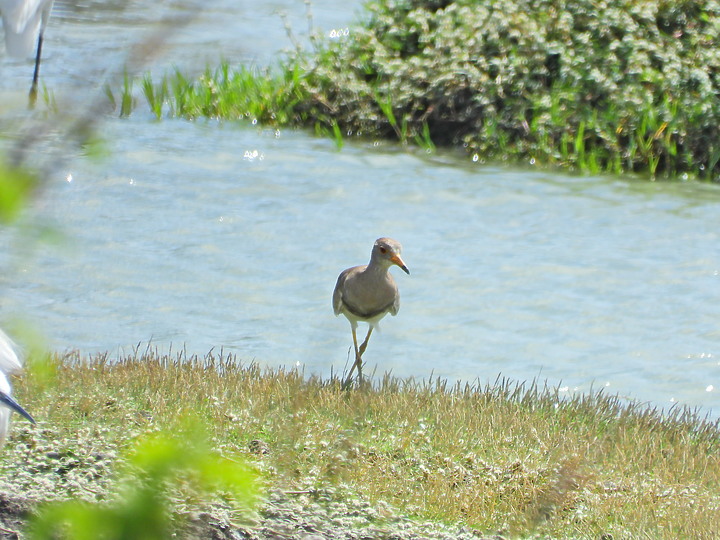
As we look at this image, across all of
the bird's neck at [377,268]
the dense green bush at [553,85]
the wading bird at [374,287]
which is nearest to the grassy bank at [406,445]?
the wading bird at [374,287]

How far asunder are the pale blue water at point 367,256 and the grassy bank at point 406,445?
59cm

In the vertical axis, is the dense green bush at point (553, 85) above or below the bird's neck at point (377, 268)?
above

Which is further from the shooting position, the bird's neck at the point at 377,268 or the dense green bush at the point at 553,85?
the dense green bush at the point at 553,85

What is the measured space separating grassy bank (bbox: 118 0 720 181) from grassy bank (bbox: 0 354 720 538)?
6.76 meters

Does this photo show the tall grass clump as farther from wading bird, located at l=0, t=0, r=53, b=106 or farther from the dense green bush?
wading bird, located at l=0, t=0, r=53, b=106

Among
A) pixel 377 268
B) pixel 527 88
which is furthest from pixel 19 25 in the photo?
pixel 527 88

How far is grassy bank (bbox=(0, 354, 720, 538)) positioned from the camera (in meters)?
4.16

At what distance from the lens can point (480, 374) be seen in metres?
6.77

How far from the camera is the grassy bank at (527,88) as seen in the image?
11758 millimetres

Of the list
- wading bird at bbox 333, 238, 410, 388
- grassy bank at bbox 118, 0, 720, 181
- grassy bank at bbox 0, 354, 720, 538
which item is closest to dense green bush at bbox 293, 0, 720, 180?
grassy bank at bbox 118, 0, 720, 181

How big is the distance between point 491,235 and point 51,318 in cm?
399

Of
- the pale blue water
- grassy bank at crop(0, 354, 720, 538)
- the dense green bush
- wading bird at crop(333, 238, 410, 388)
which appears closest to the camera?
grassy bank at crop(0, 354, 720, 538)

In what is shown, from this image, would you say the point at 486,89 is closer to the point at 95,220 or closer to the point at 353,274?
the point at 95,220

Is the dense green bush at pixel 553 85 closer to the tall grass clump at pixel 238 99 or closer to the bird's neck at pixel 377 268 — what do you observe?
the tall grass clump at pixel 238 99
